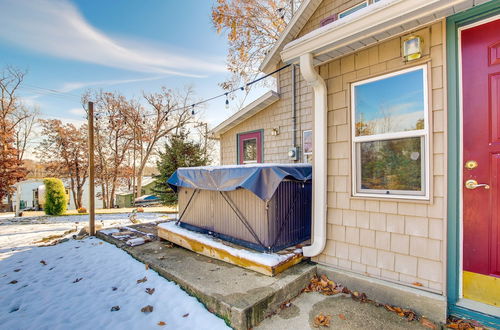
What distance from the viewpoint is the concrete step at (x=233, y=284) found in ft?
7.05

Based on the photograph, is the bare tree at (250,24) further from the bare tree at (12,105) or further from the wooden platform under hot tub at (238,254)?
the bare tree at (12,105)

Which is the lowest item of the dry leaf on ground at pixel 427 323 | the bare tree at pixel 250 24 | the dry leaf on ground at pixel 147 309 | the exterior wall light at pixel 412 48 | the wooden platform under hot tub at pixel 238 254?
the dry leaf on ground at pixel 147 309

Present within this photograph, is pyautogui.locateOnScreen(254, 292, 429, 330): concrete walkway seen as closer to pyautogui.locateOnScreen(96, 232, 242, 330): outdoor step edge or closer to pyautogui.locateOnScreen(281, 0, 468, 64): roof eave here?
pyautogui.locateOnScreen(96, 232, 242, 330): outdoor step edge

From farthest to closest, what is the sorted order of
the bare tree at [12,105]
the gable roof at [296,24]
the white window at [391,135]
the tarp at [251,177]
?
the bare tree at [12,105], the gable roof at [296,24], the tarp at [251,177], the white window at [391,135]

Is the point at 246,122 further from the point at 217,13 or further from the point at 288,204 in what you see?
the point at 217,13

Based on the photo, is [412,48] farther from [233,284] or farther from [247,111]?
[247,111]

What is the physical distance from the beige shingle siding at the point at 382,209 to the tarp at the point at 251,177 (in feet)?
2.05

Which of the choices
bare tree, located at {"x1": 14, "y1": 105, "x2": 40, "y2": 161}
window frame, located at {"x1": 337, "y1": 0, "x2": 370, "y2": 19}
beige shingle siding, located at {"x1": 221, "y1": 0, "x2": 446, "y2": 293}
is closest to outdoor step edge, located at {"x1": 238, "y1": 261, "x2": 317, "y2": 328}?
beige shingle siding, located at {"x1": 221, "y1": 0, "x2": 446, "y2": 293}

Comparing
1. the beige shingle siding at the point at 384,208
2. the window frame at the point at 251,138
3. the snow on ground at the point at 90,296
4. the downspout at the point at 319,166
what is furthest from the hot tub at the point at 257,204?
the window frame at the point at 251,138

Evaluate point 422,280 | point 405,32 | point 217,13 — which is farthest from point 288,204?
point 217,13

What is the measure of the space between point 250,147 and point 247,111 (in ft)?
3.70

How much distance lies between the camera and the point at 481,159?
6.79 ft

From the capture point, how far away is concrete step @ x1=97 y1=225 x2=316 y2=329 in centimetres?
215

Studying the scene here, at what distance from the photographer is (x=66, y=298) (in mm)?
2840
